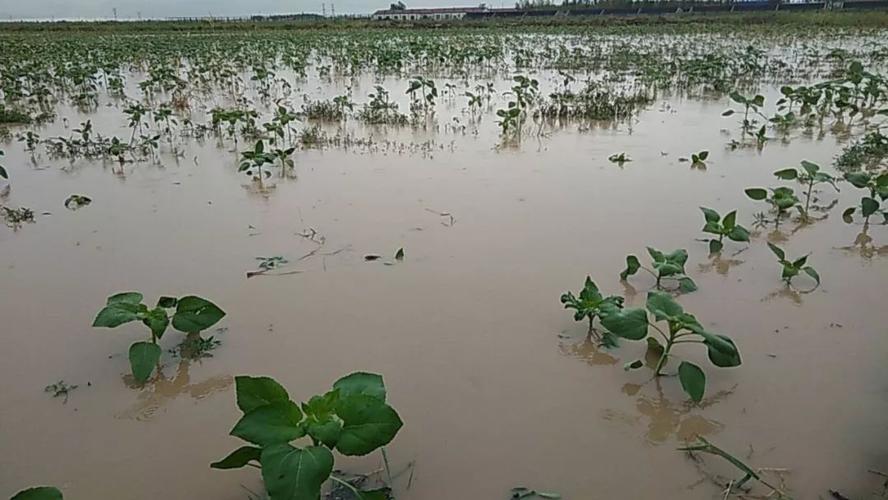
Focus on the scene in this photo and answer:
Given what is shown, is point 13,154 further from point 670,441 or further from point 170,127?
point 670,441

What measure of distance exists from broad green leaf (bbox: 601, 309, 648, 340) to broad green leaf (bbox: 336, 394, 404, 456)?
107 cm

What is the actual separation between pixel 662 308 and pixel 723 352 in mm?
267

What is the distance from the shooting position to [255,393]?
1.65 metres

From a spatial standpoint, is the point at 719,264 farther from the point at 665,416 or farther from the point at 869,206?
the point at 665,416

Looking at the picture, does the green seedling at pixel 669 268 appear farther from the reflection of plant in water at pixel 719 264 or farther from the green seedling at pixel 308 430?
the green seedling at pixel 308 430

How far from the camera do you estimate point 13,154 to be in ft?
20.1

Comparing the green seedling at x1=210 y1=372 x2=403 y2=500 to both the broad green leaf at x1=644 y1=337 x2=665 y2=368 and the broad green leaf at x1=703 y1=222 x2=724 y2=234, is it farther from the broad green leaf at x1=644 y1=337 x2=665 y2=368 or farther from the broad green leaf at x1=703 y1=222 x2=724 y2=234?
the broad green leaf at x1=703 y1=222 x2=724 y2=234

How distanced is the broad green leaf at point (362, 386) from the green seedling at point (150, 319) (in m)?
0.95

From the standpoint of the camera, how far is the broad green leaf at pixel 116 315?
237 centimetres

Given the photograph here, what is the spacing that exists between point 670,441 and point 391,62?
12.7 metres

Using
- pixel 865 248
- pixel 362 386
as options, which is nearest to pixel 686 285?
pixel 865 248

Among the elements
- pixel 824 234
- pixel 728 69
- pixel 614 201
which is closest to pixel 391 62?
pixel 728 69

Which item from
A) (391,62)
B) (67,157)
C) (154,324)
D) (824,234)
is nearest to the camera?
(154,324)

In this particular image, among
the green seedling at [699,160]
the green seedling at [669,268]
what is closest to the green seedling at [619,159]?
the green seedling at [699,160]
